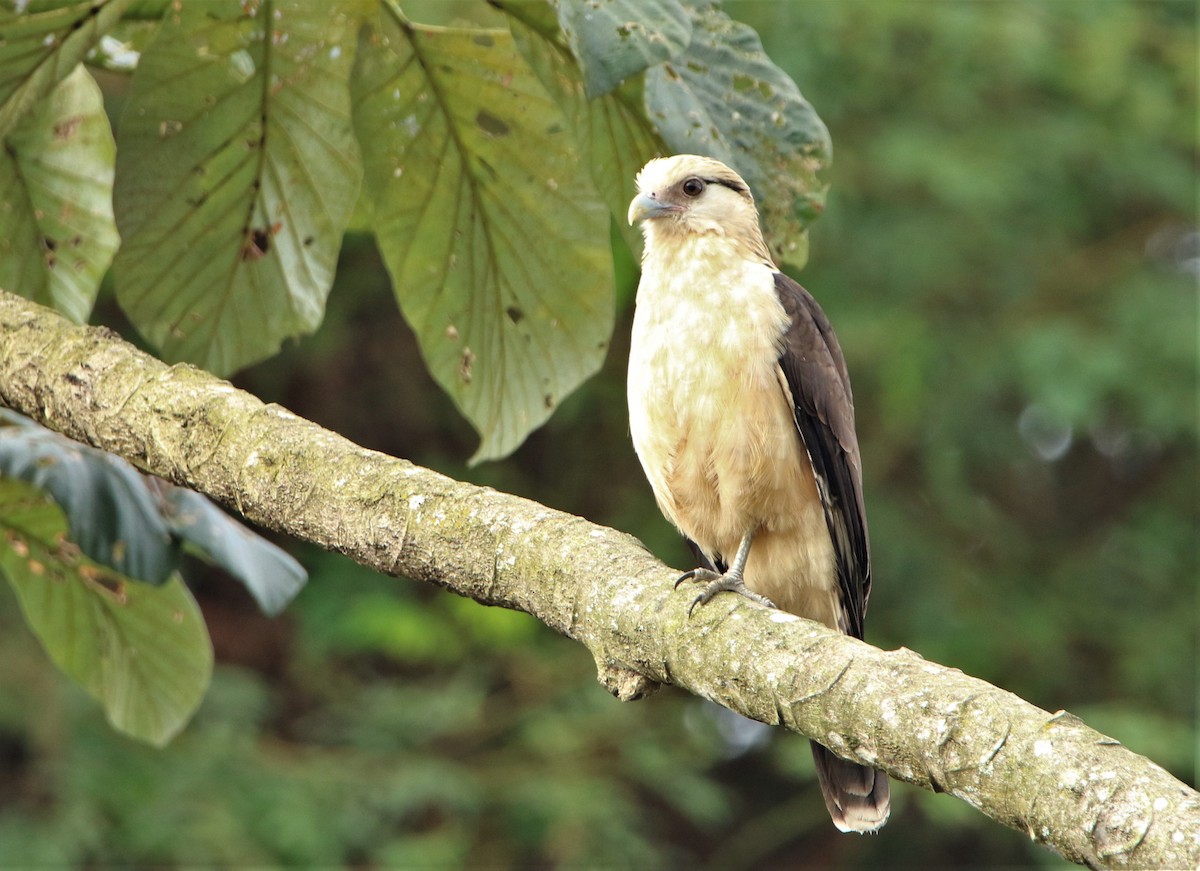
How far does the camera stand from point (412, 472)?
1859mm

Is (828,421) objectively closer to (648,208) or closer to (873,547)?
(648,208)

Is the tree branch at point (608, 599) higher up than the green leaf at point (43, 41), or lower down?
lower down

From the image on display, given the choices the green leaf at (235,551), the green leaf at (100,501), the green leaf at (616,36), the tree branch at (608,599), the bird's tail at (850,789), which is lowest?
the bird's tail at (850,789)

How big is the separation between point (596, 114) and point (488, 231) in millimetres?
352

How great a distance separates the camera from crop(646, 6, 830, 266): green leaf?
7.22ft

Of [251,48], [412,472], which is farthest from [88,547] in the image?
[251,48]

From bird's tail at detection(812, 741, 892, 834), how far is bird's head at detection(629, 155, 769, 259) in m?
1.16

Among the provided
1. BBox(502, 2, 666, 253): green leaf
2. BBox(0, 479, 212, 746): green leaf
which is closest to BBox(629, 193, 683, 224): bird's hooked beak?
BBox(502, 2, 666, 253): green leaf

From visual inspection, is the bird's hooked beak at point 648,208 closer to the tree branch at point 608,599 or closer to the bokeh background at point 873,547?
the tree branch at point 608,599

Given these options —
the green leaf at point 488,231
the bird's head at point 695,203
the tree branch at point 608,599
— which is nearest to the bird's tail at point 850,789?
the green leaf at point 488,231

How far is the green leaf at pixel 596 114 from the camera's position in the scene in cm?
229

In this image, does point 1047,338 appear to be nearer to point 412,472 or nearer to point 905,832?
point 905,832

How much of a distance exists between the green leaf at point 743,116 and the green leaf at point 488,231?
406 millimetres

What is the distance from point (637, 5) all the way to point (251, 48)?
0.89 m
